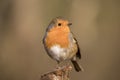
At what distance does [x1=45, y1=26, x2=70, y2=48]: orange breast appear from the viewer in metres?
8.87

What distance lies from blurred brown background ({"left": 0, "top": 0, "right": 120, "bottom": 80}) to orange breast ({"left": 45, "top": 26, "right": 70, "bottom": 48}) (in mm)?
3630

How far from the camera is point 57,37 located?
8875 mm

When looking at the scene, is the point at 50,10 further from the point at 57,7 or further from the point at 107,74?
the point at 107,74

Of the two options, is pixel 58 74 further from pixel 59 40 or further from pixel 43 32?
pixel 43 32

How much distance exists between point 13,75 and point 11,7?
1141 millimetres

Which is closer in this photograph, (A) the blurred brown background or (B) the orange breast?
(B) the orange breast

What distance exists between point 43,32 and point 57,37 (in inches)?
160

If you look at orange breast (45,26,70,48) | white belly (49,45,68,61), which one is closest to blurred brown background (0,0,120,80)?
white belly (49,45,68,61)

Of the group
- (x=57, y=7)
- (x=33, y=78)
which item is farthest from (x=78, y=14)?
(x=33, y=78)

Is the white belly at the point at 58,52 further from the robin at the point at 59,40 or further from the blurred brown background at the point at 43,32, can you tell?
the blurred brown background at the point at 43,32

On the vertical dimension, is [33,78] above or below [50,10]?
below

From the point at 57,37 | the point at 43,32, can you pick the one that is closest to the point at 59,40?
the point at 57,37

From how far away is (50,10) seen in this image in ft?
43.3

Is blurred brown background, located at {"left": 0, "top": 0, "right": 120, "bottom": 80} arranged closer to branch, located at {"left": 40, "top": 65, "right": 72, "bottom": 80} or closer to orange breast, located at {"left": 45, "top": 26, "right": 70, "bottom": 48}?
orange breast, located at {"left": 45, "top": 26, "right": 70, "bottom": 48}
